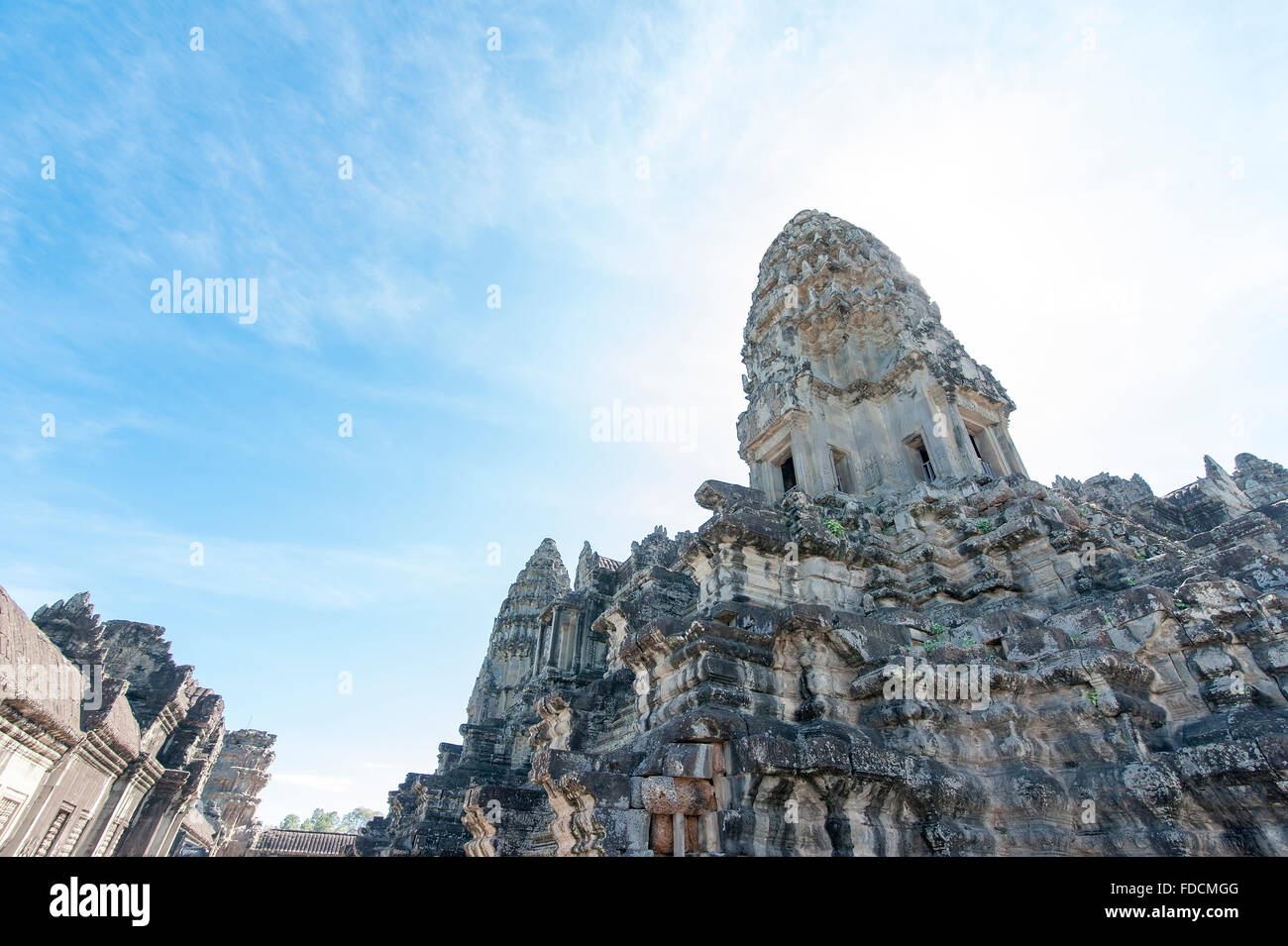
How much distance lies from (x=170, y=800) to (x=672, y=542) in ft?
57.2

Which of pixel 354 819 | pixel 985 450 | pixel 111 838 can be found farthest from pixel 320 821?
pixel 985 450

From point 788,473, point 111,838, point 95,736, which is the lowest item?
point 111,838

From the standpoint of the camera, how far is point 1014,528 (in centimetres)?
841

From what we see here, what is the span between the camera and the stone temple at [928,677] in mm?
5480

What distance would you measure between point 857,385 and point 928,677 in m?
6.97

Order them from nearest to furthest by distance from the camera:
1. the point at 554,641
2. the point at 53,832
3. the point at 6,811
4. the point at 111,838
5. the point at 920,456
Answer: the point at 6,811 → the point at 920,456 → the point at 53,832 → the point at 111,838 → the point at 554,641

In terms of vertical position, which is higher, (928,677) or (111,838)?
(928,677)

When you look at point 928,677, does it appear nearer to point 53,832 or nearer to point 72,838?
point 53,832

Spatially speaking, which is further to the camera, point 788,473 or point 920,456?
point 788,473

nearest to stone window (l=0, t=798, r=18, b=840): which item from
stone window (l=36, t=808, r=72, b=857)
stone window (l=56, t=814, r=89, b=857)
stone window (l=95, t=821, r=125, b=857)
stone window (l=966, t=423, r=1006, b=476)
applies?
stone window (l=36, t=808, r=72, b=857)

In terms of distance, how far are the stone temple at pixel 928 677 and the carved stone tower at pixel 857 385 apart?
7 cm

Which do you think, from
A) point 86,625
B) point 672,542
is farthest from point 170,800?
point 672,542

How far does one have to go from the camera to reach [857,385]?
12.3 m
